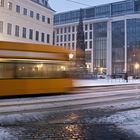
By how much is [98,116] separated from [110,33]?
323 ft

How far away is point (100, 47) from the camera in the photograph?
114 metres

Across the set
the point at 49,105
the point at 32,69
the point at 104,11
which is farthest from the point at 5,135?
the point at 104,11

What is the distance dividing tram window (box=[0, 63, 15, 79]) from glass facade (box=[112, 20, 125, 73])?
286ft

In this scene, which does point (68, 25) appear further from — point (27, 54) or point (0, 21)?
point (27, 54)

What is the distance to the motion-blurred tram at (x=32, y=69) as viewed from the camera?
797 inches

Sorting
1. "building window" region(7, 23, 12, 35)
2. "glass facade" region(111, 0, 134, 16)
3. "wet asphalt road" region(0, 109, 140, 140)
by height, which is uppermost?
"glass facade" region(111, 0, 134, 16)

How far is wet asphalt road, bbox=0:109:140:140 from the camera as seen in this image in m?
9.05

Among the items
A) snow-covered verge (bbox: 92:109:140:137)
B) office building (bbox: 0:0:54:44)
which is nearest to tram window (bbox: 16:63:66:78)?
snow-covered verge (bbox: 92:109:140:137)

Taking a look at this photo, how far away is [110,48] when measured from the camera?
109688 mm

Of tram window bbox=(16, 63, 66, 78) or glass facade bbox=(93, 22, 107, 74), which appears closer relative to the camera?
tram window bbox=(16, 63, 66, 78)

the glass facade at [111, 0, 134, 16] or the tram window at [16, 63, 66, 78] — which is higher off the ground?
the glass facade at [111, 0, 134, 16]

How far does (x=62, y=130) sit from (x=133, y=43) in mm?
96089

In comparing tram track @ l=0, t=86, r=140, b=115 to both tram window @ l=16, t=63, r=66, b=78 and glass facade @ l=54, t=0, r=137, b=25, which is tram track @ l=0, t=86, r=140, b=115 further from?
glass facade @ l=54, t=0, r=137, b=25

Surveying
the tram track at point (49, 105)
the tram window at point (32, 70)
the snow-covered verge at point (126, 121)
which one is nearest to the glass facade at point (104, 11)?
the tram window at point (32, 70)
